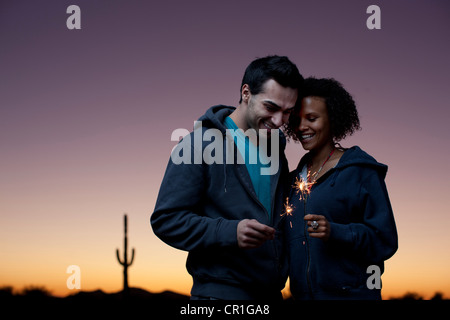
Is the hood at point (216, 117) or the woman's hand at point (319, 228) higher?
the hood at point (216, 117)

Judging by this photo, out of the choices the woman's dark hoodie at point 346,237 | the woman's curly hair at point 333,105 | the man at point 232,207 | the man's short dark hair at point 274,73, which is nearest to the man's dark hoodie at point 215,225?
the man at point 232,207

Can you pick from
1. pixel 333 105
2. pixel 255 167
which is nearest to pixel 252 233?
pixel 255 167

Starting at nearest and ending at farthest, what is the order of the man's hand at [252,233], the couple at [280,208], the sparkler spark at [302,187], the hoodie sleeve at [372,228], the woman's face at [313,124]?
1. the man's hand at [252,233]
2. the couple at [280,208]
3. the hoodie sleeve at [372,228]
4. the sparkler spark at [302,187]
5. the woman's face at [313,124]

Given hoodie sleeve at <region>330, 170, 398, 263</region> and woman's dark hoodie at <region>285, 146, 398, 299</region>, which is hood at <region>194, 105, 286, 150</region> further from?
hoodie sleeve at <region>330, 170, 398, 263</region>

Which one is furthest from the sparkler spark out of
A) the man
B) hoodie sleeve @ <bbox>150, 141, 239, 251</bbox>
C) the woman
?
hoodie sleeve @ <bbox>150, 141, 239, 251</bbox>

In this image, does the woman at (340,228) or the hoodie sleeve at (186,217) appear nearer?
the hoodie sleeve at (186,217)

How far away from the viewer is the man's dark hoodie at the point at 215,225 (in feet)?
9.36

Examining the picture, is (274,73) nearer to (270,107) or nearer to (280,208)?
(270,107)

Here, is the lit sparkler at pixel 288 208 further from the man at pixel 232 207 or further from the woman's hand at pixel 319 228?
the woman's hand at pixel 319 228

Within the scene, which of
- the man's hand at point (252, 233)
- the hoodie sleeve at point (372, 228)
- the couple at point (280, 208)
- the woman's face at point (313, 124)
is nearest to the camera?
the man's hand at point (252, 233)
